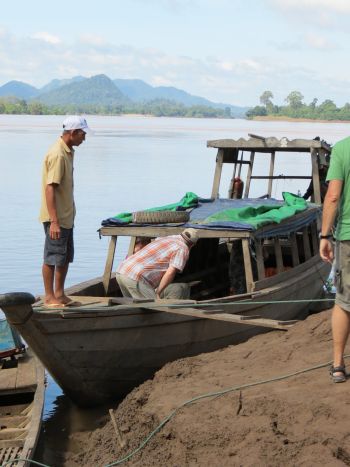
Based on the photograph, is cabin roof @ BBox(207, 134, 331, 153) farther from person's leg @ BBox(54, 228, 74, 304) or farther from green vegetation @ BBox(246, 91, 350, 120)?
green vegetation @ BBox(246, 91, 350, 120)

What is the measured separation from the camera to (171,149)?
66.2m

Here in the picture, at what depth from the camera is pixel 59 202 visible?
791cm

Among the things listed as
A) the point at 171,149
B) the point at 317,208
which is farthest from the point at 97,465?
the point at 171,149

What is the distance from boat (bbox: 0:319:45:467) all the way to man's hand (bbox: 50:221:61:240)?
1.51 meters

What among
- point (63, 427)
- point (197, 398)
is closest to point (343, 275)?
point (197, 398)

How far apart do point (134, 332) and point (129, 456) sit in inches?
90.1

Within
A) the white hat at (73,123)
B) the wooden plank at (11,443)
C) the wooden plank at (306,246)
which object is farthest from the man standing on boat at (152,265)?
the wooden plank at (306,246)

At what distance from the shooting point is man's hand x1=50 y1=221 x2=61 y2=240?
7833 mm

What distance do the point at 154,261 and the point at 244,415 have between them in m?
3.19

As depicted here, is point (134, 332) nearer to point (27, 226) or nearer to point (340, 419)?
point (340, 419)

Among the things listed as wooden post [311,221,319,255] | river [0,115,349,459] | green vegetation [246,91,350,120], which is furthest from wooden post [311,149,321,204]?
green vegetation [246,91,350,120]

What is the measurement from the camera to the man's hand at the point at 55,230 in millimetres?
7833

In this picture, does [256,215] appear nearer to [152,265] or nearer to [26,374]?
[152,265]

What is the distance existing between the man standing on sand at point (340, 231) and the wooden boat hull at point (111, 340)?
1618 mm
